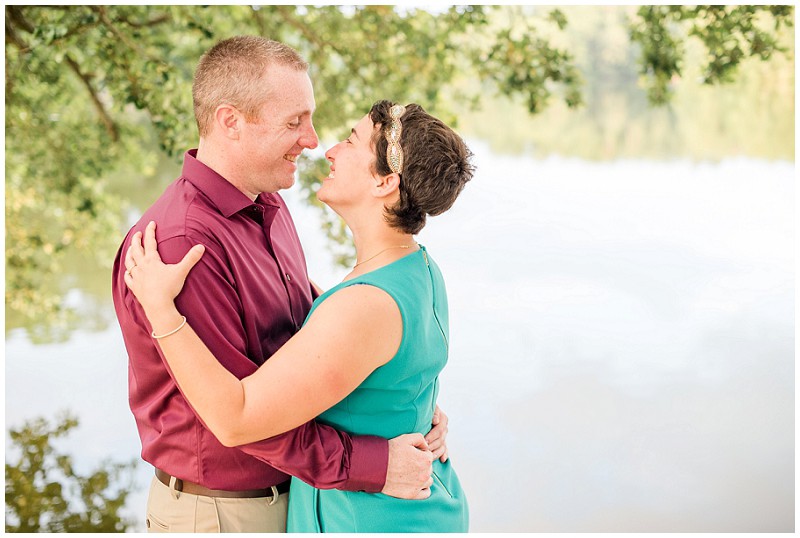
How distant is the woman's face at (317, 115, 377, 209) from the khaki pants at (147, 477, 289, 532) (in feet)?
2.49

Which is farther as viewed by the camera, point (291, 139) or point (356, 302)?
point (291, 139)

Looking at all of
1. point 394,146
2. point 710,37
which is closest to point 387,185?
point 394,146

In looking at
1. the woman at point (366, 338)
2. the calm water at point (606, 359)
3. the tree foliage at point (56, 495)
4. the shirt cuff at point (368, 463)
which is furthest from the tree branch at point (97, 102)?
the shirt cuff at point (368, 463)

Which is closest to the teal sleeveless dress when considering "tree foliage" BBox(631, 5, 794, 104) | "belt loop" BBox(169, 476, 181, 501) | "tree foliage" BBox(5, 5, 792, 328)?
"belt loop" BBox(169, 476, 181, 501)

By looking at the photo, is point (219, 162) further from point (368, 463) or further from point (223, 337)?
point (368, 463)

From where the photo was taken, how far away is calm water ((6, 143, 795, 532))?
284 inches

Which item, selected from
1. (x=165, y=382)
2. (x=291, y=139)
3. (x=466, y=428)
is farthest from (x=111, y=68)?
(x=466, y=428)

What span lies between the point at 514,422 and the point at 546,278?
350cm

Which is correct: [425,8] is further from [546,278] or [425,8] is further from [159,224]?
[546,278]

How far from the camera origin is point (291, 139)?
2238mm

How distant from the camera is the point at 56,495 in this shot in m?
5.48

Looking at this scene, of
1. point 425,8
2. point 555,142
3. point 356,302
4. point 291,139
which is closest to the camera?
point 356,302

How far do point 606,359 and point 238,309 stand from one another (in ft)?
26.7

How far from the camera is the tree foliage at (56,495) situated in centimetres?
538
